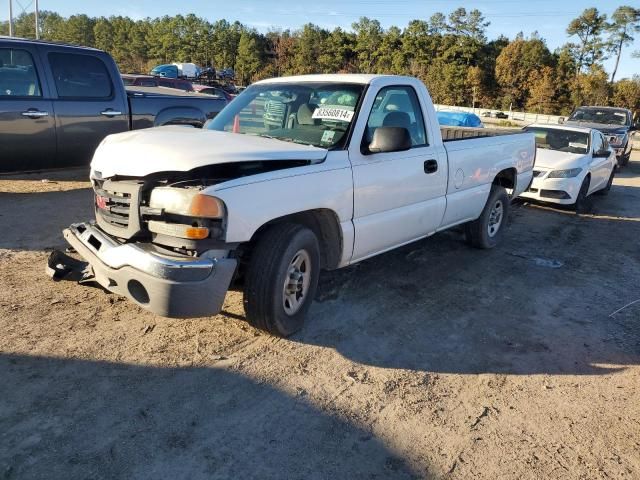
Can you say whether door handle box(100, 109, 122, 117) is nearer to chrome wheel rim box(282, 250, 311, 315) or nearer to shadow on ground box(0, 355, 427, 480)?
shadow on ground box(0, 355, 427, 480)

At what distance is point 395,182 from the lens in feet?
14.7

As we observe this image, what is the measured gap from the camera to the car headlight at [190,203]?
314cm

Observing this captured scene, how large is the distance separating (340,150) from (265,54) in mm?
82831

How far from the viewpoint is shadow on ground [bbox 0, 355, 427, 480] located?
2561 mm

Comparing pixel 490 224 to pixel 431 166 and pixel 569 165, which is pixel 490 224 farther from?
pixel 569 165

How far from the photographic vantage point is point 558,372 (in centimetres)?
377

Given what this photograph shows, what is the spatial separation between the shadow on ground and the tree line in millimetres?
52969

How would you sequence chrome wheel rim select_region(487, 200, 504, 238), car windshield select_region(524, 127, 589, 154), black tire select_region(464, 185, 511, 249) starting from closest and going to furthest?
black tire select_region(464, 185, 511, 249) → chrome wheel rim select_region(487, 200, 504, 238) → car windshield select_region(524, 127, 589, 154)

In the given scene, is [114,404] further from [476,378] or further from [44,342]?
[476,378]

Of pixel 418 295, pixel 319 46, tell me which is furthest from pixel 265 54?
pixel 418 295

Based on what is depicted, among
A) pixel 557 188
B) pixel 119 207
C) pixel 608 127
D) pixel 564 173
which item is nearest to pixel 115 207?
pixel 119 207

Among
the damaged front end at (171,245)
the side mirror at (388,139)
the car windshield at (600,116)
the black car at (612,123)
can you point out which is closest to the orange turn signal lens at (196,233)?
the damaged front end at (171,245)

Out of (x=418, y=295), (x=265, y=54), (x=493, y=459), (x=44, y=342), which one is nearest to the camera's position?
(x=493, y=459)

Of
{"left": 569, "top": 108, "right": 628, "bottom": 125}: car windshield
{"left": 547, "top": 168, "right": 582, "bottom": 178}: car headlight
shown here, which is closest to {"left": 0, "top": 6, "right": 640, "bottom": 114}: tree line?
{"left": 569, "top": 108, "right": 628, "bottom": 125}: car windshield
